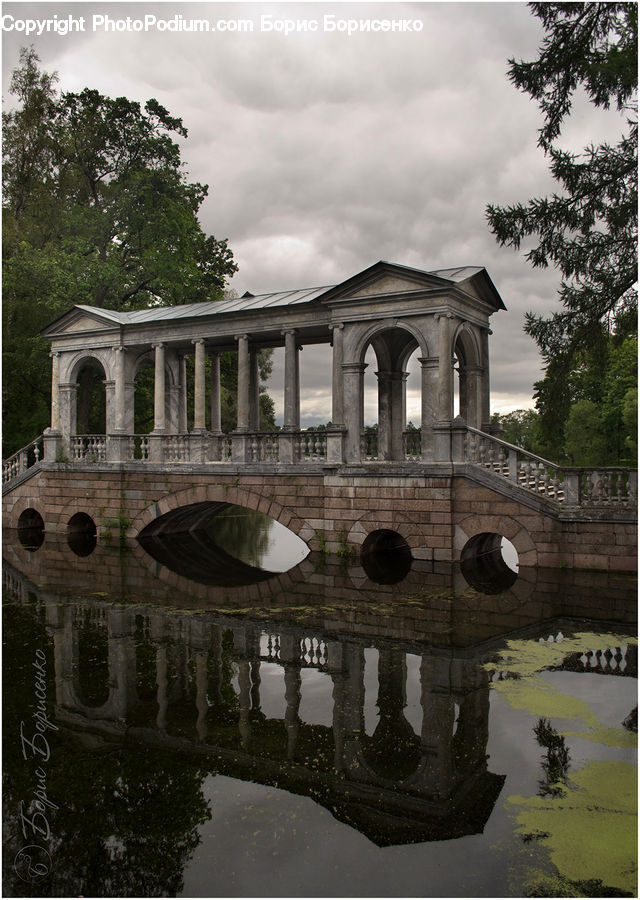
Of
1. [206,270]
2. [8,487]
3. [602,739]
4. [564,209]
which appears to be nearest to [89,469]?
[8,487]

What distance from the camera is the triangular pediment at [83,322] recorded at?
21109 mm

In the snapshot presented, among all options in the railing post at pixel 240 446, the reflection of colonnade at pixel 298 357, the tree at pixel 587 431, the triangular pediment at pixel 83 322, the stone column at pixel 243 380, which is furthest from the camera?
the tree at pixel 587 431

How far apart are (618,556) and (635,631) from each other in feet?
12.1

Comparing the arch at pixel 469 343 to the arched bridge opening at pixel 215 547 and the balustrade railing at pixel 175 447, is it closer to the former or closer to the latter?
the arched bridge opening at pixel 215 547

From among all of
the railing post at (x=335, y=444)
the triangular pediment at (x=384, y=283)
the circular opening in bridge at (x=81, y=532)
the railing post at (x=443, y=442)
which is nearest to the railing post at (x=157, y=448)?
the circular opening in bridge at (x=81, y=532)

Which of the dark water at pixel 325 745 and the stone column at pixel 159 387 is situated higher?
the stone column at pixel 159 387

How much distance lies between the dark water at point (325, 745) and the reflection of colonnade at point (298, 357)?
5.66 metres

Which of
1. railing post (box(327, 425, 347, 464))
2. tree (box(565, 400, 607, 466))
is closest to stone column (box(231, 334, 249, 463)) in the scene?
railing post (box(327, 425, 347, 464))

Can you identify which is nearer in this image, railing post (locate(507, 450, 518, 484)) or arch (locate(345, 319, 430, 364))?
railing post (locate(507, 450, 518, 484))

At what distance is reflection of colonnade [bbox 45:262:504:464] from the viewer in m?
15.8

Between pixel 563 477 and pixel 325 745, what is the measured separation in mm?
9672

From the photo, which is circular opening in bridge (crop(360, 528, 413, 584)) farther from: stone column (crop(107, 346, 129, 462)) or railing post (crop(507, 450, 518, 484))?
stone column (crop(107, 346, 129, 462))

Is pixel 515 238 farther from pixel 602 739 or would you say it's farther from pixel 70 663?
pixel 70 663

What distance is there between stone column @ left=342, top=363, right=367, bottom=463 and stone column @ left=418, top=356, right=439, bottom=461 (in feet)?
5.80
